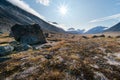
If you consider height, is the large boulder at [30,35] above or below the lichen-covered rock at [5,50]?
above

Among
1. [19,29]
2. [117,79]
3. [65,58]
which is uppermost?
[19,29]

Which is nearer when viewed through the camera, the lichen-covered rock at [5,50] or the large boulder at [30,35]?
the lichen-covered rock at [5,50]

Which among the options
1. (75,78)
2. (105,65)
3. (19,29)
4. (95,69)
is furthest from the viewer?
(19,29)

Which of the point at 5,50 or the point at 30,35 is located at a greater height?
the point at 30,35

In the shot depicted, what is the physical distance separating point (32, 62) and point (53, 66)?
435cm

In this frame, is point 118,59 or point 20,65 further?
point 118,59

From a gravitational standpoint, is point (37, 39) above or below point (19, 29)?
below

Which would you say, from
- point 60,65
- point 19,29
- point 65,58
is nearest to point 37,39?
point 19,29

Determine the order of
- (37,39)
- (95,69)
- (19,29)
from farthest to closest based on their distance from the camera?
1. (19,29)
2. (37,39)
3. (95,69)

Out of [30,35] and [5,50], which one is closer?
[5,50]

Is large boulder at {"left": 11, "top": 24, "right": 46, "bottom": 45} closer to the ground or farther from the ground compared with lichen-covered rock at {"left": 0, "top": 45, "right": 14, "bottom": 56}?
farther from the ground

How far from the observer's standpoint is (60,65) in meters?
24.4

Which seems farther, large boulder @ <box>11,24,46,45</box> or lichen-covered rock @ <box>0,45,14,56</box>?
large boulder @ <box>11,24,46,45</box>

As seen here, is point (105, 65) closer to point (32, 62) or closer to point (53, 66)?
point (53, 66)
